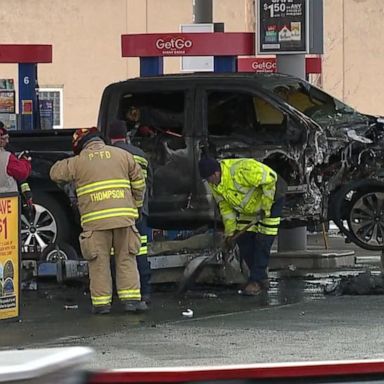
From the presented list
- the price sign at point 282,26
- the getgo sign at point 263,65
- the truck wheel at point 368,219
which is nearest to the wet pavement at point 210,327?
the truck wheel at point 368,219

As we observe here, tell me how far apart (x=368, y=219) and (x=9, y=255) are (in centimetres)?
426

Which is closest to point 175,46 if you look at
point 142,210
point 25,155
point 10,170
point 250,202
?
point 25,155

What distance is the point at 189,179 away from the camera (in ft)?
38.4

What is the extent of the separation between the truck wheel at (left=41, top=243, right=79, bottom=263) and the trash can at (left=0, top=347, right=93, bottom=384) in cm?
913

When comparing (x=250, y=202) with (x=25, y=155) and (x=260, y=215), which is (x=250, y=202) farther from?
(x=25, y=155)

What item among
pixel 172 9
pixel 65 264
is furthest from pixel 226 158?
pixel 172 9

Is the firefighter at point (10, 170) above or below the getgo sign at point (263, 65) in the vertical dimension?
below

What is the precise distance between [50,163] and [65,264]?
1459 mm

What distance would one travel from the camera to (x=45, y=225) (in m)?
11.9

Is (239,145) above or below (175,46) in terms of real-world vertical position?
below

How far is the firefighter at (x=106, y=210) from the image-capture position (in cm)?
972

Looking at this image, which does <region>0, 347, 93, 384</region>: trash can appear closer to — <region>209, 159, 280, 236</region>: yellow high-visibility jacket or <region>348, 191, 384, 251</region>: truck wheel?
<region>209, 159, 280, 236</region>: yellow high-visibility jacket

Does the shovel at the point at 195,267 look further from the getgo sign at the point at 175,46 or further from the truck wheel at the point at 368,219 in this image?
the getgo sign at the point at 175,46

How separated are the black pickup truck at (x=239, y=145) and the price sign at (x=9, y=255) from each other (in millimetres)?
2251
